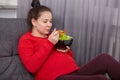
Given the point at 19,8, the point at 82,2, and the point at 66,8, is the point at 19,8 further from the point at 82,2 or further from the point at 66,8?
the point at 82,2

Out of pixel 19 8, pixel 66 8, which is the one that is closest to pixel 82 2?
pixel 66 8

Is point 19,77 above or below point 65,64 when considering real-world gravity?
below

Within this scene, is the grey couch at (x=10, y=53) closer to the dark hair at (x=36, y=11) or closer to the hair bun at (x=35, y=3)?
the dark hair at (x=36, y=11)

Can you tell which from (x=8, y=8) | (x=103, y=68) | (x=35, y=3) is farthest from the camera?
(x=8, y=8)

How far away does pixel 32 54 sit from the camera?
5.27 ft

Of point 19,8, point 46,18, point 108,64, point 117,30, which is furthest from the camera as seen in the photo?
point 19,8

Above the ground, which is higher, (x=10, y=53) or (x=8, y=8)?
(x=8, y=8)

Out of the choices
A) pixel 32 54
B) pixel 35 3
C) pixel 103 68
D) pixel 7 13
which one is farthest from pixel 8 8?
pixel 103 68

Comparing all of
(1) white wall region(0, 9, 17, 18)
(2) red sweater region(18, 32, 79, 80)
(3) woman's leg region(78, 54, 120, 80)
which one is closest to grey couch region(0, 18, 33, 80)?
(2) red sweater region(18, 32, 79, 80)

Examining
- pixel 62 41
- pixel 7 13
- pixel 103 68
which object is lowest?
pixel 103 68

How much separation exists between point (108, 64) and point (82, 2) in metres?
0.64

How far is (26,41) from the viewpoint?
1657 millimetres

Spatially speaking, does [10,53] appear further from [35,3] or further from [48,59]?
[35,3]

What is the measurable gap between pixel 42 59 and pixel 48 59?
0.26 ft
